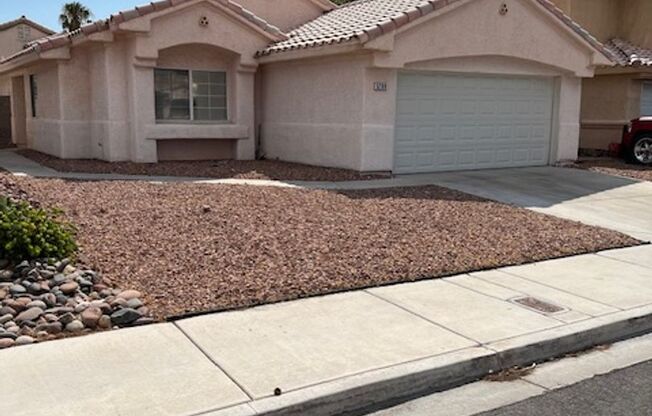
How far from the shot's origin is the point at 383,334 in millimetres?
5738

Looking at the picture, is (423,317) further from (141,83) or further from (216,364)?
(141,83)

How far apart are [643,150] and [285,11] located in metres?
11.4

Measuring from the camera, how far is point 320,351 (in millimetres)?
5324

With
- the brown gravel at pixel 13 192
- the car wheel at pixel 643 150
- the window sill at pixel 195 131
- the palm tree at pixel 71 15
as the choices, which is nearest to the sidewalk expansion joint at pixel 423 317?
the brown gravel at pixel 13 192

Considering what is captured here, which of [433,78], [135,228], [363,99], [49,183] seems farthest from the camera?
[433,78]

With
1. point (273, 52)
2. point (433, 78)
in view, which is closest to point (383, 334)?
point (433, 78)

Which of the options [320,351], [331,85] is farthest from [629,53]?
[320,351]

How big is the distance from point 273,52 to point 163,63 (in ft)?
9.27

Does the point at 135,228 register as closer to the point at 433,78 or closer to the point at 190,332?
the point at 190,332

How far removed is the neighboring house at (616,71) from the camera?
72.0 ft

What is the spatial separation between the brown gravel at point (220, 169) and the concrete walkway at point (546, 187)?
0.52 meters

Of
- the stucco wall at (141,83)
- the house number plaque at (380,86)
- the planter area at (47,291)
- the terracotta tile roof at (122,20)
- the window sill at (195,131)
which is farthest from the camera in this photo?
the window sill at (195,131)

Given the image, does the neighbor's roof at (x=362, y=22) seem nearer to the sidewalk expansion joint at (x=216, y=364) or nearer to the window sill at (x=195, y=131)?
the window sill at (x=195, y=131)

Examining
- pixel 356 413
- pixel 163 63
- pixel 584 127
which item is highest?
pixel 163 63
